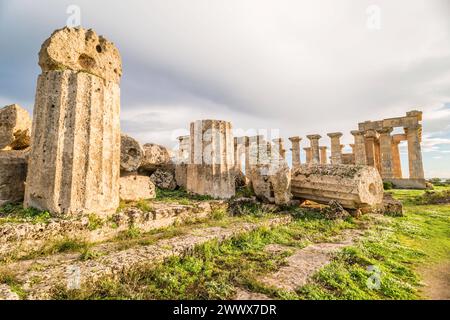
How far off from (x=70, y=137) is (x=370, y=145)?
26.9m

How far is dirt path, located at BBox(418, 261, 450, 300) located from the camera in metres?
2.85

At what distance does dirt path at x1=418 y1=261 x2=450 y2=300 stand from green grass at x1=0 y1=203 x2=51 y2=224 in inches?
211

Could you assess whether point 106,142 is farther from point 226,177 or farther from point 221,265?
point 226,177

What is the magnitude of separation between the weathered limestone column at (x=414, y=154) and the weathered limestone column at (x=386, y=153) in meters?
1.46

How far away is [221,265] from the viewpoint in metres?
3.39

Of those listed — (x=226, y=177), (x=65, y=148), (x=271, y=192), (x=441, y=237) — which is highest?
(x=65, y=148)

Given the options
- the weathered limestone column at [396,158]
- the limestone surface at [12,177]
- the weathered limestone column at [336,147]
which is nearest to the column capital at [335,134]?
the weathered limestone column at [336,147]

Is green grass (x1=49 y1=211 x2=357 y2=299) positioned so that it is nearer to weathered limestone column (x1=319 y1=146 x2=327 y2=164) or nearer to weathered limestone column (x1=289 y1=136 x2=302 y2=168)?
weathered limestone column (x1=289 y1=136 x2=302 y2=168)

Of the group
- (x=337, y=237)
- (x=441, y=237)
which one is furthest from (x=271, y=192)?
(x=441, y=237)
